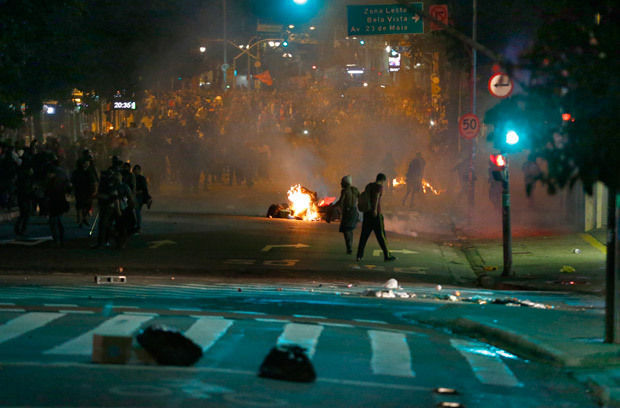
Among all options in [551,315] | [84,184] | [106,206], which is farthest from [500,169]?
[84,184]

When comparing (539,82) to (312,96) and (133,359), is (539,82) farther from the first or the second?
(312,96)

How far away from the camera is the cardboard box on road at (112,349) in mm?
8289

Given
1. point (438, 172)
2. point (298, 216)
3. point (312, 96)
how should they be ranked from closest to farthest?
point (298, 216), point (438, 172), point (312, 96)

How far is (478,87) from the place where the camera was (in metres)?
42.0

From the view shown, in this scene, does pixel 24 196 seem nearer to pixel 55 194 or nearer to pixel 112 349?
pixel 55 194

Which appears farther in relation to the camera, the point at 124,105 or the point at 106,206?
the point at 124,105

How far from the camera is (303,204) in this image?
94.7ft

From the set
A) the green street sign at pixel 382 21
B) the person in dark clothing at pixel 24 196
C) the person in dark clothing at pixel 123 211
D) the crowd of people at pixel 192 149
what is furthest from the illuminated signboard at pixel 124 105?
the person in dark clothing at pixel 123 211

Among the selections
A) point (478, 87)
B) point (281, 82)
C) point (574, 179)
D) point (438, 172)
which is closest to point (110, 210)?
point (574, 179)

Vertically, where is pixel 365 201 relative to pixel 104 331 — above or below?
above

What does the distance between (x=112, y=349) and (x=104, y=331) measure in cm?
185

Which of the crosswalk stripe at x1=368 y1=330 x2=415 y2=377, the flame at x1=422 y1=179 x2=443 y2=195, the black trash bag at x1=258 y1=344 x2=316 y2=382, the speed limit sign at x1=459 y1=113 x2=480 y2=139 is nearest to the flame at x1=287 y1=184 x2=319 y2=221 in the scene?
the speed limit sign at x1=459 y1=113 x2=480 y2=139

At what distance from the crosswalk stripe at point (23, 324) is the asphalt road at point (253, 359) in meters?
0.01

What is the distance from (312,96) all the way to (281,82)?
42.5 meters
